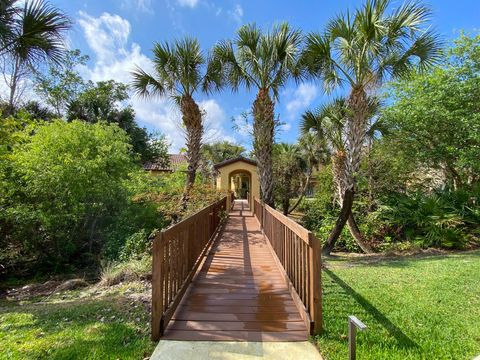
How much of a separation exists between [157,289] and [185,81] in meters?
9.62

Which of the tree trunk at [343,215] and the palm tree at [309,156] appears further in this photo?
the palm tree at [309,156]

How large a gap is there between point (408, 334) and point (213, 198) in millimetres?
7724

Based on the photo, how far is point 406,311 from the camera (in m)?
3.61

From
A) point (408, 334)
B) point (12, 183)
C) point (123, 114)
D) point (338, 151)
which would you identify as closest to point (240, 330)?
point (408, 334)

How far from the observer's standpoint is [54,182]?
7645mm

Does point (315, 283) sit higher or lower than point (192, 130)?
lower

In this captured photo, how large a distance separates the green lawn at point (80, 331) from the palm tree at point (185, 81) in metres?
6.64

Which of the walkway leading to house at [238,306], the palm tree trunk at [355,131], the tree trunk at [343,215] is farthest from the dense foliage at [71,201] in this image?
the palm tree trunk at [355,131]

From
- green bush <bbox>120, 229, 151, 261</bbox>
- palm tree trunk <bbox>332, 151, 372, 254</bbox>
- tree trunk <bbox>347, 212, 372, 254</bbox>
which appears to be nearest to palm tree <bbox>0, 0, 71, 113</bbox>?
green bush <bbox>120, 229, 151, 261</bbox>

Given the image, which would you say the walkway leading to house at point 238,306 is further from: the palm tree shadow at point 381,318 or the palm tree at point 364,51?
the palm tree at point 364,51

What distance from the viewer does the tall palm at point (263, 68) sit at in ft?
29.3

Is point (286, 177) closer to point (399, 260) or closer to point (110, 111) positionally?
point (399, 260)

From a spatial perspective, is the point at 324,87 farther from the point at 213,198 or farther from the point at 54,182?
→ the point at 54,182

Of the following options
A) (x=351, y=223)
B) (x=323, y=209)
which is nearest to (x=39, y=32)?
(x=351, y=223)
